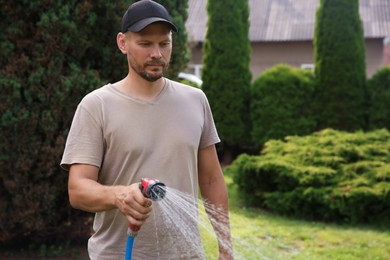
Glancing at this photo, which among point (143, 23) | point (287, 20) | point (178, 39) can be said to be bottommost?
point (143, 23)

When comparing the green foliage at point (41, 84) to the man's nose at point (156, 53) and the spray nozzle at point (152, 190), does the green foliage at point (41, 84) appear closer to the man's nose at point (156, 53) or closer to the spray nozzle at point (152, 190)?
the man's nose at point (156, 53)

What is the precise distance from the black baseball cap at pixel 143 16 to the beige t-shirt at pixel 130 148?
26 centimetres

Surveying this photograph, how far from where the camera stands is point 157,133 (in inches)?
82.0

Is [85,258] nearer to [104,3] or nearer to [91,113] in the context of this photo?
[104,3]

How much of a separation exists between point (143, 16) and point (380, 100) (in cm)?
932

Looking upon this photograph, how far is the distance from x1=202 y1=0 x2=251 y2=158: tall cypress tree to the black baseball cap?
906 cm

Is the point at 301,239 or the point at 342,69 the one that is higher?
the point at 342,69

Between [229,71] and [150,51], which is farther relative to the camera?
[229,71]

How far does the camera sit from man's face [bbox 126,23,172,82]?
206 centimetres

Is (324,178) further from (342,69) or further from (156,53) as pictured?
(156,53)

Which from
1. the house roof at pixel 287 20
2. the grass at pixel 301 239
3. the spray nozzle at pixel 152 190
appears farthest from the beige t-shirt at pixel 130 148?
the house roof at pixel 287 20

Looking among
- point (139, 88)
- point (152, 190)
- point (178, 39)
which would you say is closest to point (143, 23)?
point (139, 88)

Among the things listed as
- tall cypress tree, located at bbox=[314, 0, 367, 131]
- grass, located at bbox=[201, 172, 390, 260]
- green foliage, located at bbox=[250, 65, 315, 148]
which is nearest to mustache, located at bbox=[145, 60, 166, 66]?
grass, located at bbox=[201, 172, 390, 260]

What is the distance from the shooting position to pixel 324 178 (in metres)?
7.13
